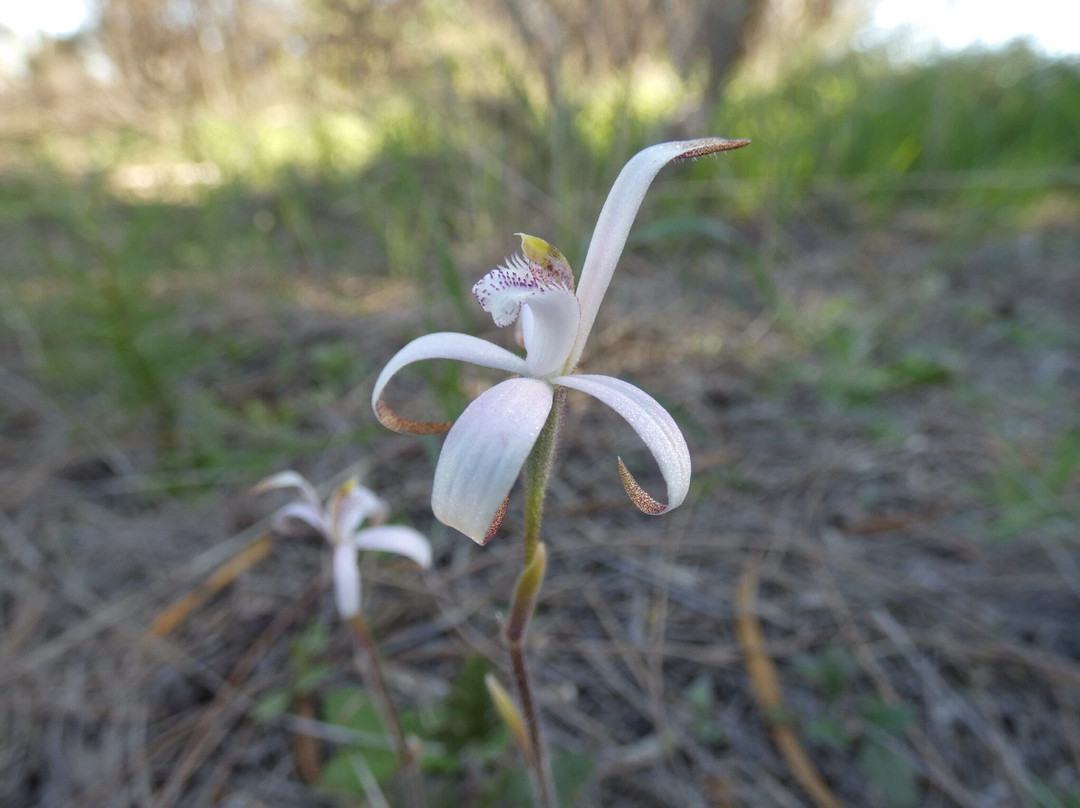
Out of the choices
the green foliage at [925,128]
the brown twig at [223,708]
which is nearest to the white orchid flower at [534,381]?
the brown twig at [223,708]

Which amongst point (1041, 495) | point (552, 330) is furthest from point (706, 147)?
point (1041, 495)

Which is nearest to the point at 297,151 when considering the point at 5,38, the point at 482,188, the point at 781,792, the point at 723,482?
the point at 5,38

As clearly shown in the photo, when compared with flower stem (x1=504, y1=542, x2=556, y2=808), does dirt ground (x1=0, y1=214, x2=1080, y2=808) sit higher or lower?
lower

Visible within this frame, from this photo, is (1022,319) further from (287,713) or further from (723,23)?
(287,713)

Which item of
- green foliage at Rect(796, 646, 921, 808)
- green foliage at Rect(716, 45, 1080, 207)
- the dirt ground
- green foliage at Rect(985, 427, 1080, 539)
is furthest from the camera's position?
green foliage at Rect(716, 45, 1080, 207)

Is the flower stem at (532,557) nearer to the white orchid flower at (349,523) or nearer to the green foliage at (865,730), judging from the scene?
the white orchid flower at (349,523)

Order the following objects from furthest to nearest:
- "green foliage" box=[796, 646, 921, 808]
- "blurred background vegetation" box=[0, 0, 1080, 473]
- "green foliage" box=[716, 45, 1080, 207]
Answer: "green foliage" box=[716, 45, 1080, 207] < "blurred background vegetation" box=[0, 0, 1080, 473] < "green foliage" box=[796, 646, 921, 808]

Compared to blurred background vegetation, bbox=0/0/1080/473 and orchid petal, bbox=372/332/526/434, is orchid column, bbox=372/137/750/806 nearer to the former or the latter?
orchid petal, bbox=372/332/526/434

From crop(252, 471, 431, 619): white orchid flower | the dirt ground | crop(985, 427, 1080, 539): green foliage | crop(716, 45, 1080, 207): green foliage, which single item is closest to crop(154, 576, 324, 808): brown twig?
the dirt ground
